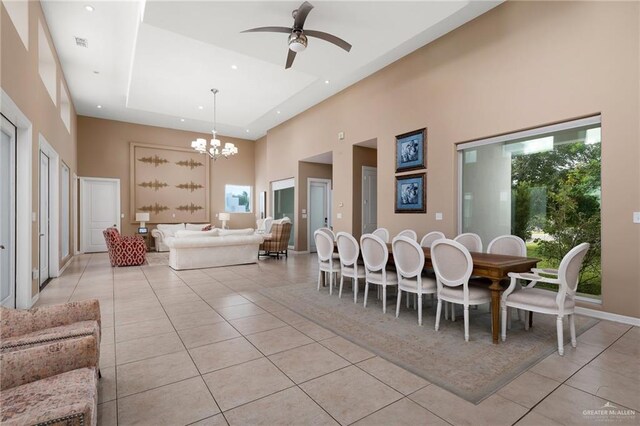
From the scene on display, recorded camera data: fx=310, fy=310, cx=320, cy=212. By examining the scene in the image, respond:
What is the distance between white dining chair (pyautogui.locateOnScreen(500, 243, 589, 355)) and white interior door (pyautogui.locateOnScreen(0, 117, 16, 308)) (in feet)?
16.9

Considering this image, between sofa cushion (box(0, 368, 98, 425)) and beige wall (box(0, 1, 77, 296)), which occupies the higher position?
beige wall (box(0, 1, 77, 296))

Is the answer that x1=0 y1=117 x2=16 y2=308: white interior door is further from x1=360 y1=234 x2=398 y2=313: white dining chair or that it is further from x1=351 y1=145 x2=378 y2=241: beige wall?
x1=351 y1=145 x2=378 y2=241: beige wall

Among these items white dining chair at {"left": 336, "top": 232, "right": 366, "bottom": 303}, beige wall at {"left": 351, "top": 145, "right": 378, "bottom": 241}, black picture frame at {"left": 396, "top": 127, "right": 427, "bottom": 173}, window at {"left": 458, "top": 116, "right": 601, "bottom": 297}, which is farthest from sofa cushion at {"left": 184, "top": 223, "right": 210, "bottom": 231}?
window at {"left": 458, "top": 116, "right": 601, "bottom": 297}

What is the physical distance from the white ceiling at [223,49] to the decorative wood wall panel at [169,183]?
192cm

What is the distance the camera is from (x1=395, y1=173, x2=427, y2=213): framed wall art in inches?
212

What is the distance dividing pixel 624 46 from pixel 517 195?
1.91 meters

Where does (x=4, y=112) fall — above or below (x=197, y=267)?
above

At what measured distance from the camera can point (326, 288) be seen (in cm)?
486

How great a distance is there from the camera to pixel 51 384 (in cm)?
135

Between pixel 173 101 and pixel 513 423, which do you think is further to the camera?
pixel 173 101

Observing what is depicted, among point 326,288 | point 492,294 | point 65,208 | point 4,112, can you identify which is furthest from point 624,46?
point 65,208

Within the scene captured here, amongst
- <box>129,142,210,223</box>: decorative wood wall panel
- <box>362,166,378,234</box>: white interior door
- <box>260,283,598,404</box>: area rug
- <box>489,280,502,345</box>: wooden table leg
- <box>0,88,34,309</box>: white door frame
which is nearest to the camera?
<box>260,283,598,404</box>: area rug

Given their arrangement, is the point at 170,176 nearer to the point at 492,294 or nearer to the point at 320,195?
the point at 320,195

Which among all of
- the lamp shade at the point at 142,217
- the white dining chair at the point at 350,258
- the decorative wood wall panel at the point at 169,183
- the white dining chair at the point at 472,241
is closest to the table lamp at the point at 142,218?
the lamp shade at the point at 142,217
